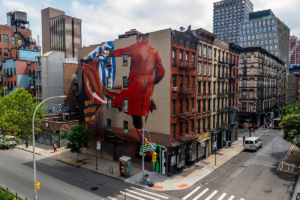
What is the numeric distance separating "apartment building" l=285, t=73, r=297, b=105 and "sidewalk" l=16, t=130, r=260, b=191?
233 ft

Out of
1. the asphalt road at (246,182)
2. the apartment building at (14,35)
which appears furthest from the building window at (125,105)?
the apartment building at (14,35)

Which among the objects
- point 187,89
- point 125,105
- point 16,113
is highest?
point 187,89

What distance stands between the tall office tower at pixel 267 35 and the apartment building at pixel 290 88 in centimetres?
897

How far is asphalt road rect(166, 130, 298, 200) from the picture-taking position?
20.8 metres

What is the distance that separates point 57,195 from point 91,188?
10.8ft

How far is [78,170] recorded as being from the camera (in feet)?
90.5

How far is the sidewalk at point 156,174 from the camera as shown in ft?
78.2

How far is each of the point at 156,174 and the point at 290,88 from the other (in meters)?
98.9

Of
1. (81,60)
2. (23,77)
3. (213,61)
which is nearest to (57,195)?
(81,60)

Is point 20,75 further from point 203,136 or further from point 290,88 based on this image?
point 290,88

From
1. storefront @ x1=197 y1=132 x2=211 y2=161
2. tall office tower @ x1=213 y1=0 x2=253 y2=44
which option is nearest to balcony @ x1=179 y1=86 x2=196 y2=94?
storefront @ x1=197 y1=132 x2=211 y2=161

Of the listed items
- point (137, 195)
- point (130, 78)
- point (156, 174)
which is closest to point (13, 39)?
point (130, 78)

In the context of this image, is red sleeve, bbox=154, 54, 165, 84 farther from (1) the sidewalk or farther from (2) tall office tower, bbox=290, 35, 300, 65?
(2) tall office tower, bbox=290, 35, 300, 65

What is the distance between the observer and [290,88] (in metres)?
99.1
